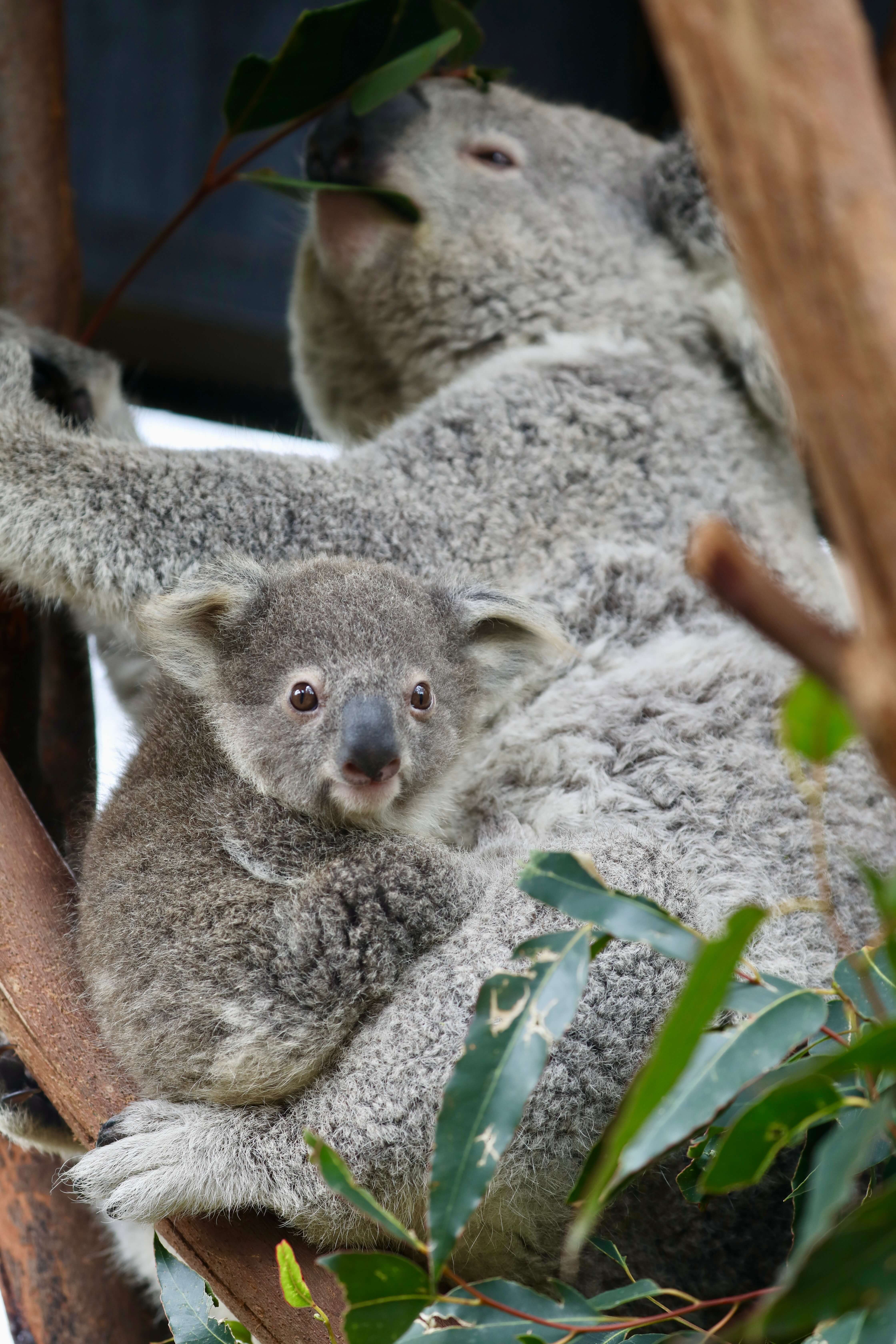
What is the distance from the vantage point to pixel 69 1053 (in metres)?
1.66

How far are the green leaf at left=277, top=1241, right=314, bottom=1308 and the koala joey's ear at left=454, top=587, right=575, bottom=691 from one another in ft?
3.15

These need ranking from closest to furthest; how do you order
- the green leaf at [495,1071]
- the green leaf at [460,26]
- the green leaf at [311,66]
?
the green leaf at [495,1071] → the green leaf at [311,66] → the green leaf at [460,26]

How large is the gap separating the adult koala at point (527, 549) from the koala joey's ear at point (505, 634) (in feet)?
0.51

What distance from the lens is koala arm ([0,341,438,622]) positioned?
202cm

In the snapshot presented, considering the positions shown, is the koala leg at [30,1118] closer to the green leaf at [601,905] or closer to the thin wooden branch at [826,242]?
the green leaf at [601,905]

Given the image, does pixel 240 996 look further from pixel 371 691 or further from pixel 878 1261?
pixel 878 1261

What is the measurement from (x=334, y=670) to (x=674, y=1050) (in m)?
0.96

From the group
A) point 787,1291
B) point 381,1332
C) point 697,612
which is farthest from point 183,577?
point 787,1291

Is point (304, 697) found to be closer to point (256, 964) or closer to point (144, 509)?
point (256, 964)

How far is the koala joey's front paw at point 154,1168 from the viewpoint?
4.89 ft

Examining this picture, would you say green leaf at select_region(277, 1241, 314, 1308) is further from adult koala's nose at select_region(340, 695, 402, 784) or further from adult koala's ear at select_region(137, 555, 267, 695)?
adult koala's ear at select_region(137, 555, 267, 695)

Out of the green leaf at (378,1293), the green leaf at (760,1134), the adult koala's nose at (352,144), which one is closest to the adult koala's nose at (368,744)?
the green leaf at (378,1293)

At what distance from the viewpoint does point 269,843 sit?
1682 millimetres

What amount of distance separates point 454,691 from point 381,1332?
103cm
